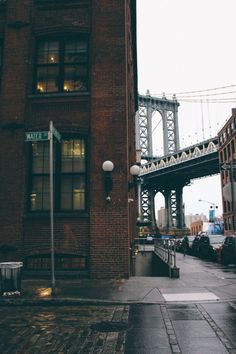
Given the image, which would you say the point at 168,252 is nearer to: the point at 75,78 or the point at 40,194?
the point at 40,194

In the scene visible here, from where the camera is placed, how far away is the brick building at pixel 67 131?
11547mm

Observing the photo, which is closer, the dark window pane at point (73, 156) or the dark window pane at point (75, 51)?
the dark window pane at point (73, 156)

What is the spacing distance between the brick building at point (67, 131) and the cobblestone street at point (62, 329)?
155 inches

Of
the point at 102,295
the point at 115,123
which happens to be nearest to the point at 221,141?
the point at 115,123

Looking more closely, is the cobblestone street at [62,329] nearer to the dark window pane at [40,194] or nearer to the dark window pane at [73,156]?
the dark window pane at [40,194]

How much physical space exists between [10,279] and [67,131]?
5.56 meters

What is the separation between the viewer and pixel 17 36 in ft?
43.0

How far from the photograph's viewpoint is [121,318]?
6.57 meters

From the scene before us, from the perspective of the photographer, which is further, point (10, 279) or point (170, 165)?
point (170, 165)

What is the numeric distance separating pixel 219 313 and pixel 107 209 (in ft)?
18.1

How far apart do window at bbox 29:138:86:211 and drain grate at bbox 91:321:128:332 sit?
19.9ft

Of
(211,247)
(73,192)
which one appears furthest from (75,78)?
(211,247)

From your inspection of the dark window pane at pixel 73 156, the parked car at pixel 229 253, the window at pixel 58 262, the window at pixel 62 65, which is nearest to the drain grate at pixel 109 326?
the window at pixel 58 262

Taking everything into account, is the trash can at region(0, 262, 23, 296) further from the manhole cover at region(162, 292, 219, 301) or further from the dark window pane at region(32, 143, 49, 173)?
the dark window pane at region(32, 143, 49, 173)
